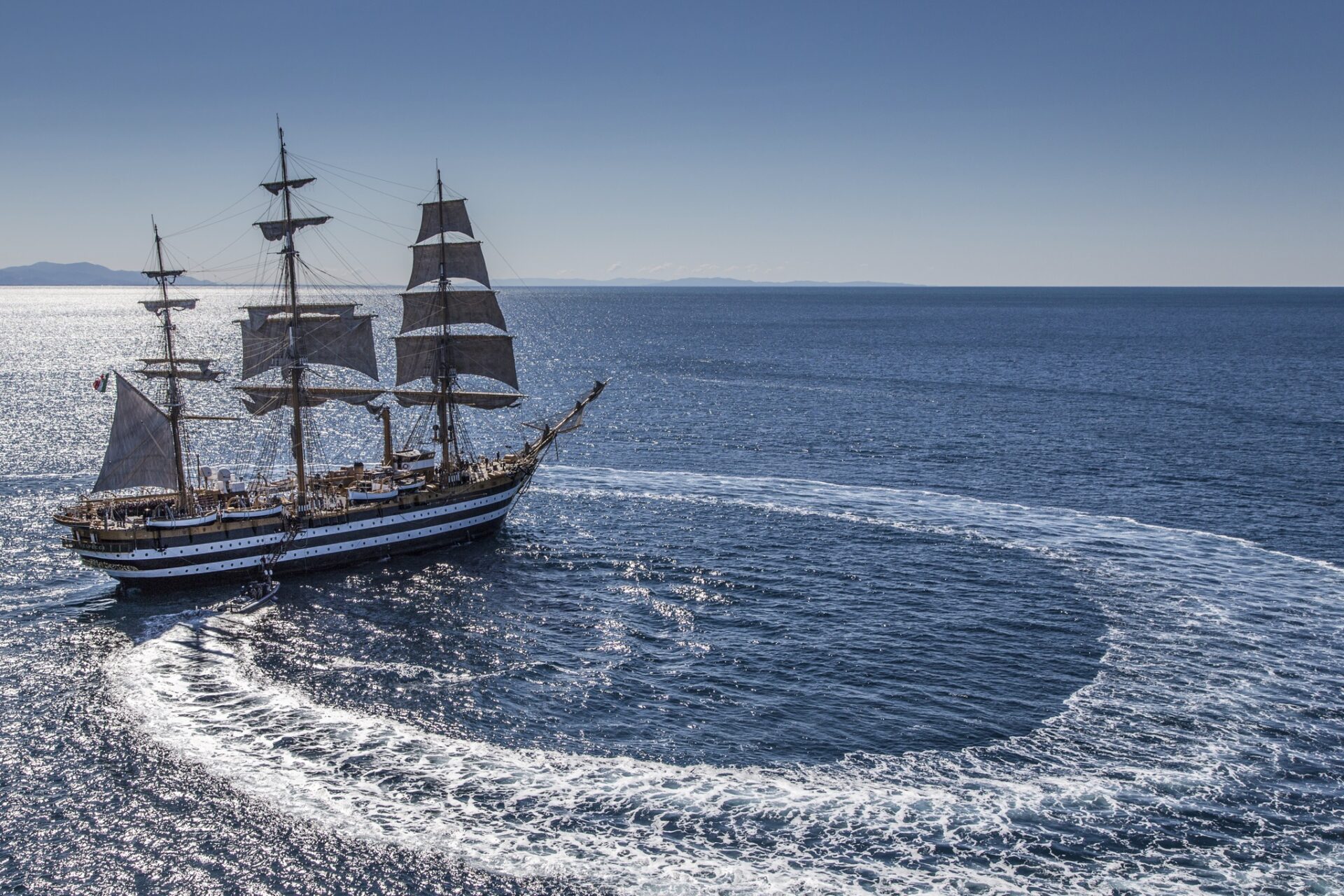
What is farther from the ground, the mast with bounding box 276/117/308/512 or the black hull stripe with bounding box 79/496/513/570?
the mast with bounding box 276/117/308/512

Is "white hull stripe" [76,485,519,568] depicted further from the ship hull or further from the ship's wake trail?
the ship's wake trail

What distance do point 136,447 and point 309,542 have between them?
1151 cm

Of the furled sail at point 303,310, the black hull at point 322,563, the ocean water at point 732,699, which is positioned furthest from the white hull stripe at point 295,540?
the furled sail at point 303,310

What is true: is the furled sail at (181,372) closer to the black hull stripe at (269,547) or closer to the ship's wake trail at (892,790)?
the black hull stripe at (269,547)

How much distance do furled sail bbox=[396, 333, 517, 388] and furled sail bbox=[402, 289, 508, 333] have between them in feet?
4.31

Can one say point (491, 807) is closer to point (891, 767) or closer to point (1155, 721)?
point (891, 767)

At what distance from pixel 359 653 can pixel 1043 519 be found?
43.4 m

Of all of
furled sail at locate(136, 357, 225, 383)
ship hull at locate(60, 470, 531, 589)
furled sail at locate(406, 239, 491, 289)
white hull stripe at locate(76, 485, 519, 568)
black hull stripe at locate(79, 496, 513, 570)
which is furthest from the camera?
furled sail at locate(406, 239, 491, 289)

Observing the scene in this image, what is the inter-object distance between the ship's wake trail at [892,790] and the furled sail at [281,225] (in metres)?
29.1

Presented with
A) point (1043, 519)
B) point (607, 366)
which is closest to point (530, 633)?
point (1043, 519)

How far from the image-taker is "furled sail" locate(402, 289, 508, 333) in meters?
66.2

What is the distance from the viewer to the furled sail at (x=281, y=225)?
6078 cm

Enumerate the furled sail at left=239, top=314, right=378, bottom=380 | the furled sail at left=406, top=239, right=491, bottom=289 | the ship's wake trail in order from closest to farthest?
the ship's wake trail → the furled sail at left=239, top=314, right=378, bottom=380 → the furled sail at left=406, top=239, right=491, bottom=289

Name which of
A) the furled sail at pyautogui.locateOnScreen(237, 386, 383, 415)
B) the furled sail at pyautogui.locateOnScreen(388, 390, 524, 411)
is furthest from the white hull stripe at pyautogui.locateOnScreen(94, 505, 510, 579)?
the furled sail at pyautogui.locateOnScreen(237, 386, 383, 415)
